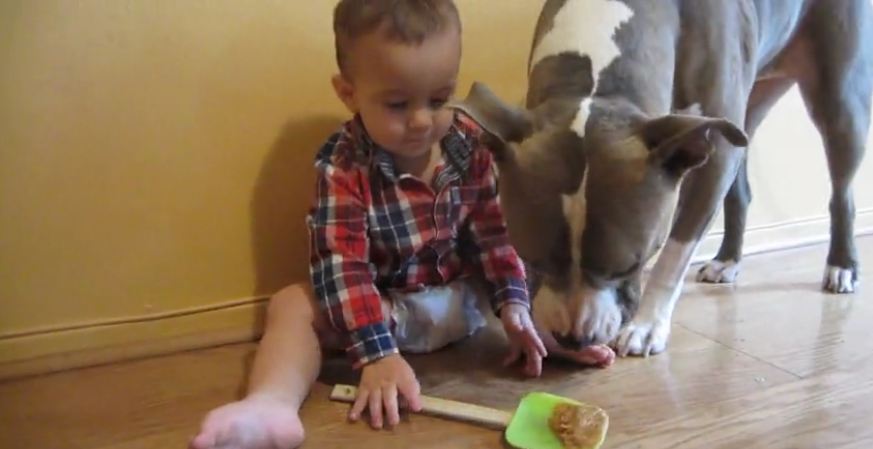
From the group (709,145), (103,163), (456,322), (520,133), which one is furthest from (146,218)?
(709,145)

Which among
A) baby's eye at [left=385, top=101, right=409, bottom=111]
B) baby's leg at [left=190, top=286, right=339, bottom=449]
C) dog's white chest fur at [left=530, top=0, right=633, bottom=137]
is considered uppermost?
dog's white chest fur at [left=530, top=0, right=633, bottom=137]

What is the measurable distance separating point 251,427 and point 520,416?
0.35 metres

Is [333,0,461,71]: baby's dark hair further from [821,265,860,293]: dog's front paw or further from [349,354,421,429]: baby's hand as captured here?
[821,265,860,293]: dog's front paw

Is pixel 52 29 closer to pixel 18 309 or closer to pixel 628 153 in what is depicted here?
pixel 18 309

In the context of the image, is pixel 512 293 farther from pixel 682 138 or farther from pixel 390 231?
pixel 682 138

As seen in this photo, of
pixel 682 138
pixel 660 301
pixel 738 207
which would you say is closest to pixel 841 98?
pixel 738 207

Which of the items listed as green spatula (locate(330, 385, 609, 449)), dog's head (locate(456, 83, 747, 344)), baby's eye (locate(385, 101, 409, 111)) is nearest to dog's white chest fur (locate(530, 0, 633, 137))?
dog's head (locate(456, 83, 747, 344))

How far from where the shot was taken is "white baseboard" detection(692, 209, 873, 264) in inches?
83.4

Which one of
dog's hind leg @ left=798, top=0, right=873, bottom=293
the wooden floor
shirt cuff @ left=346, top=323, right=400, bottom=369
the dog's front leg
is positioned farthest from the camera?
dog's hind leg @ left=798, top=0, right=873, bottom=293

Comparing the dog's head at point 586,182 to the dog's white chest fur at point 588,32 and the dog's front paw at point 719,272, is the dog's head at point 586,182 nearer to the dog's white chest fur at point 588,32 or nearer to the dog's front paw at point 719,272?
the dog's white chest fur at point 588,32

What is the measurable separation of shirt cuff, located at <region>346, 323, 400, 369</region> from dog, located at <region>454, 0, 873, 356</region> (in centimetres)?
22

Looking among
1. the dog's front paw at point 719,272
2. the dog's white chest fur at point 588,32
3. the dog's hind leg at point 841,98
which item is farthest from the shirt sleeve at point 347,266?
the dog's hind leg at point 841,98

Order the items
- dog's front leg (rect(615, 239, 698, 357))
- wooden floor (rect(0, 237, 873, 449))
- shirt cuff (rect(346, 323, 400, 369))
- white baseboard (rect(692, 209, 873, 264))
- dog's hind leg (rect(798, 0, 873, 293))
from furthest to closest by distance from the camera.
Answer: white baseboard (rect(692, 209, 873, 264)), dog's hind leg (rect(798, 0, 873, 293)), dog's front leg (rect(615, 239, 698, 357)), shirt cuff (rect(346, 323, 400, 369)), wooden floor (rect(0, 237, 873, 449))

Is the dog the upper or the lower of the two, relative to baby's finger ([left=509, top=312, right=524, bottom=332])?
upper
